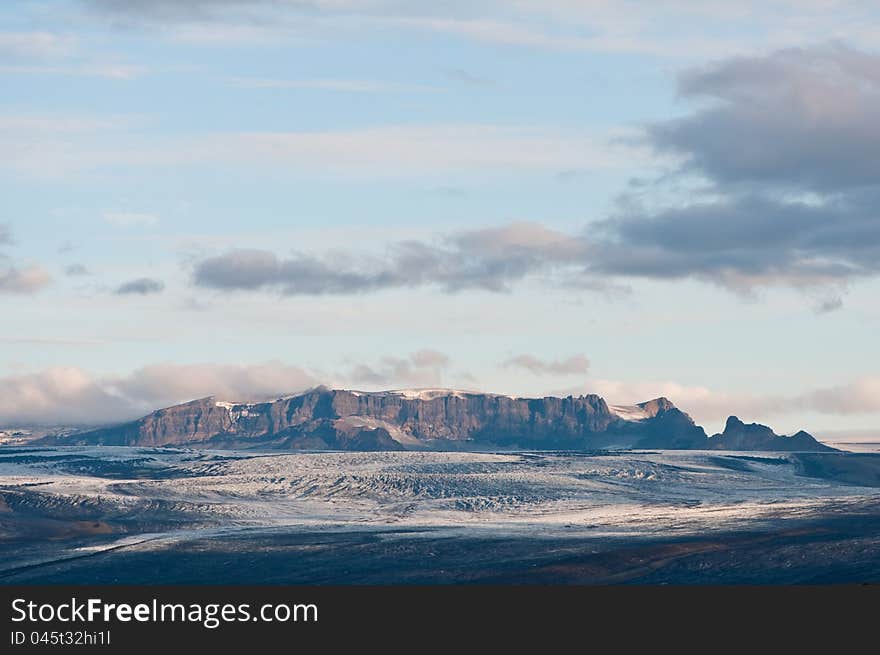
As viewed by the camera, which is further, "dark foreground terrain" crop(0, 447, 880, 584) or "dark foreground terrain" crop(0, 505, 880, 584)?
"dark foreground terrain" crop(0, 447, 880, 584)

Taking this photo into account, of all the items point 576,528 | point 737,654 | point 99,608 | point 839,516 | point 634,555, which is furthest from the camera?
point 839,516

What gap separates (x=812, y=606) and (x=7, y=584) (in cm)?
6104

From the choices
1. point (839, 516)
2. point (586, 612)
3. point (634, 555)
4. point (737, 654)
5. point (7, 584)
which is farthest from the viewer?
point (839, 516)

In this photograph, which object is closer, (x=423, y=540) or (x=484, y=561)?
(x=484, y=561)

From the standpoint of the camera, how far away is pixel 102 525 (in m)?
162

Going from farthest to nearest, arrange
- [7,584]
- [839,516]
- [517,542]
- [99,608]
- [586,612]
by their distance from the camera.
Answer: [839,516]
[517,542]
[7,584]
[586,612]
[99,608]

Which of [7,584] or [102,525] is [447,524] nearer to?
[102,525]

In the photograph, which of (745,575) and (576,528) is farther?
(576,528)

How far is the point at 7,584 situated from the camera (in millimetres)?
111312

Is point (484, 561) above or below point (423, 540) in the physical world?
below

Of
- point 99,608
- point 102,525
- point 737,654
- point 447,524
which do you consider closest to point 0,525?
point 102,525

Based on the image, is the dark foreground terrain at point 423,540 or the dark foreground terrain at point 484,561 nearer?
the dark foreground terrain at point 484,561

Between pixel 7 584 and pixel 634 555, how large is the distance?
50.1 meters

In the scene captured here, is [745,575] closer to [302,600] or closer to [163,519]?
[302,600]
